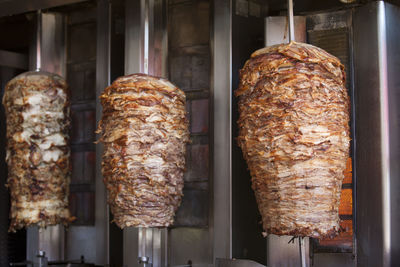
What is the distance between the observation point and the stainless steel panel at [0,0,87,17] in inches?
137

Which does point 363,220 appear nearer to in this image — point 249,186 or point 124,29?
point 249,186

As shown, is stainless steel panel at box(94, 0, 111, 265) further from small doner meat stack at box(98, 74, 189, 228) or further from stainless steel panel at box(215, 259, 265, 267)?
stainless steel panel at box(215, 259, 265, 267)

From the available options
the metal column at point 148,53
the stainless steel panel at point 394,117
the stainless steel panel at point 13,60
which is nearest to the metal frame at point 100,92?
the metal column at point 148,53

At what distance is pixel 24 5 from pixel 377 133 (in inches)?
83.9

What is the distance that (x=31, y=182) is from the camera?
3365 mm

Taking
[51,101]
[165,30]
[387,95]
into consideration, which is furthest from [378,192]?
[51,101]

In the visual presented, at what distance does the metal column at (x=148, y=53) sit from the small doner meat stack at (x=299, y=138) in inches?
37.1

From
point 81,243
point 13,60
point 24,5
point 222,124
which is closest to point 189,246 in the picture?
point 222,124

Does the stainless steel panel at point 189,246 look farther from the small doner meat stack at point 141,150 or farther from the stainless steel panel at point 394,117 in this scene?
the stainless steel panel at point 394,117

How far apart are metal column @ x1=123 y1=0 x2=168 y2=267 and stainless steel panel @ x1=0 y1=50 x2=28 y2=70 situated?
3.44ft

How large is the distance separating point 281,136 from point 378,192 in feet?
2.05

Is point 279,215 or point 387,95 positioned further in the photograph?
point 387,95

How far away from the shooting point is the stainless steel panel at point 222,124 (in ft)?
9.96

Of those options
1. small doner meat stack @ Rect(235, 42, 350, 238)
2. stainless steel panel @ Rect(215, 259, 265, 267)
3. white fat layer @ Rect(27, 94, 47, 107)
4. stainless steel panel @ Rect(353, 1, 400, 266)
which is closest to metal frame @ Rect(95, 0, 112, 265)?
white fat layer @ Rect(27, 94, 47, 107)
